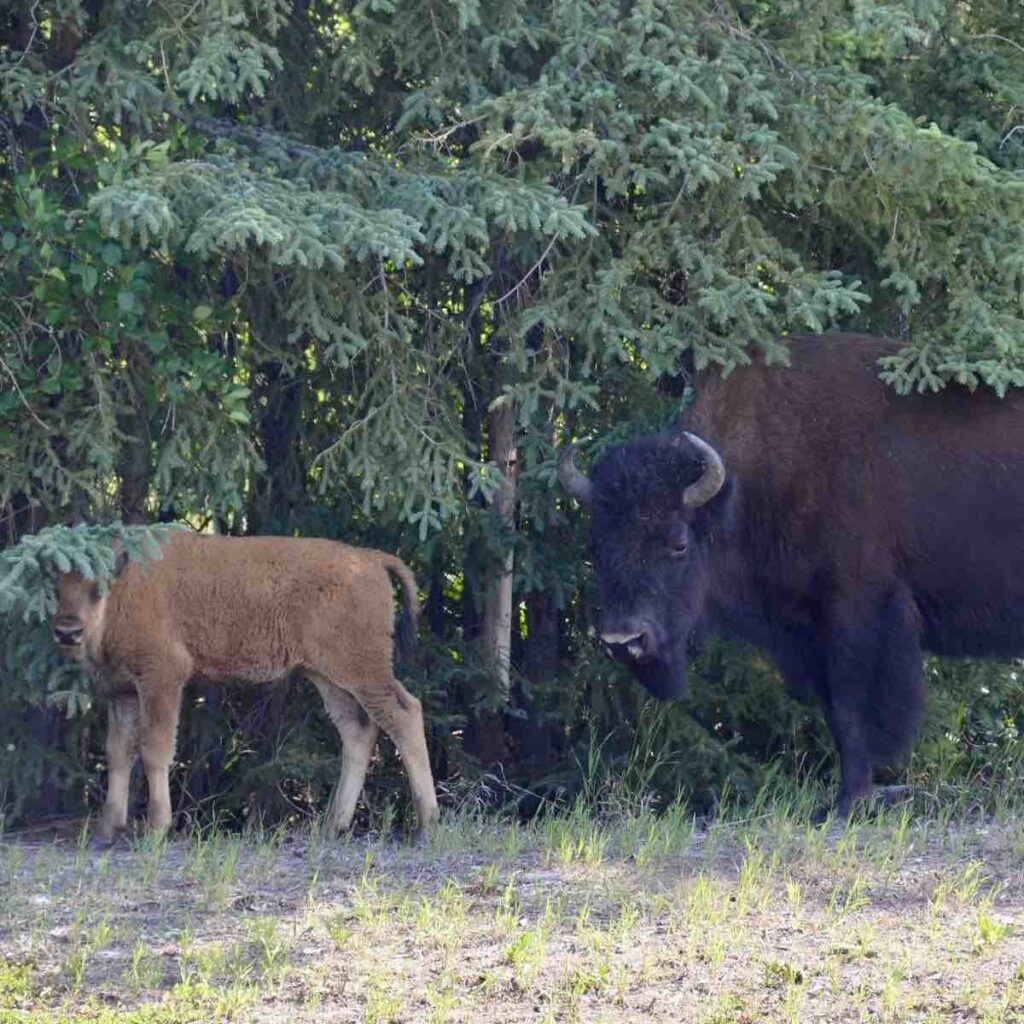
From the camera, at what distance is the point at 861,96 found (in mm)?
9859

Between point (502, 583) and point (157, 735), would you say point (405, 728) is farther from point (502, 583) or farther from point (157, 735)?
point (502, 583)

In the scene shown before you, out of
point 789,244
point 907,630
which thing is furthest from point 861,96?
point 907,630

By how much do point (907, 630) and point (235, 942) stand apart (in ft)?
14.8

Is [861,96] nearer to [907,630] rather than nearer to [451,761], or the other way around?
[907,630]

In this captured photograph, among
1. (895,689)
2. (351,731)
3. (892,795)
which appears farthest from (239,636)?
(892,795)

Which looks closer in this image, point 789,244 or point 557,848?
point 557,848

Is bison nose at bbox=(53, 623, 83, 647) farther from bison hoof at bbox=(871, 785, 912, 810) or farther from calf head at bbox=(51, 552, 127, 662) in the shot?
bison hoof at bbox=(871, 785, 912, 810)

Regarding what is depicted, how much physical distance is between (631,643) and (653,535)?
0.62 metres

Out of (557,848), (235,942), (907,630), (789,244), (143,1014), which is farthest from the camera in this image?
(789,244)

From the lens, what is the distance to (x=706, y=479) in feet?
32.7

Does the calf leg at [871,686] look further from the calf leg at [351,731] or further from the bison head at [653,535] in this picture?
the calf leg at [351,731]

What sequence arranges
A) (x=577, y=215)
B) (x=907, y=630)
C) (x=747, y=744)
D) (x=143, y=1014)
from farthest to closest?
1. (x=747, y=744)
2. (x=907, y=630)
3. (x=577, y=215)
4. (x=143, y=1014)

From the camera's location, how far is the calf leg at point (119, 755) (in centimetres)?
959

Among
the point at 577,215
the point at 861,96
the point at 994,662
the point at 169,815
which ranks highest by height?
the point at 861,96
